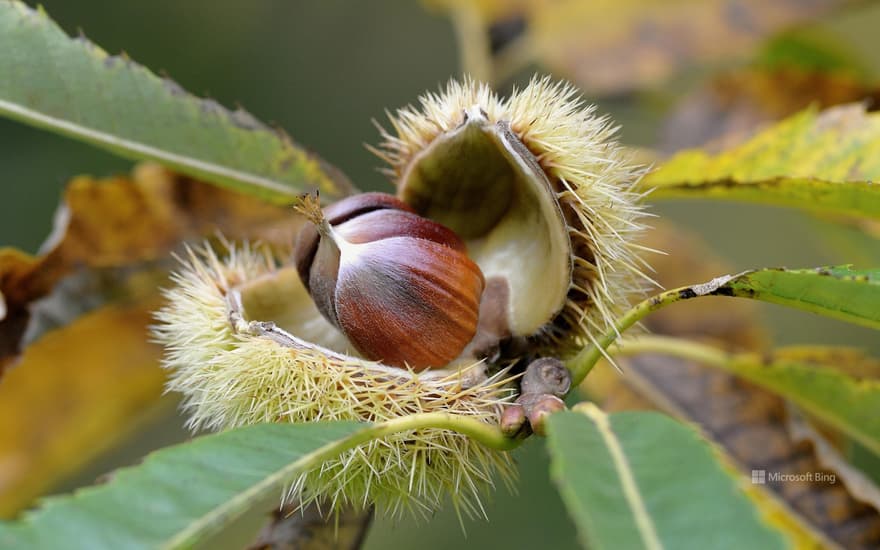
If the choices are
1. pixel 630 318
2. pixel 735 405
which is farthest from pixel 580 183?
pixel 735 405

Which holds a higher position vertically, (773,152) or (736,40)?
(736,40)

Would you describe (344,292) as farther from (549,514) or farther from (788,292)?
(549,514)

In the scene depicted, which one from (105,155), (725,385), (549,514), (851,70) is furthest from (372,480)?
(105,155)

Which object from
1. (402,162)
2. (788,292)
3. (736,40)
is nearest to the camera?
(788,292)

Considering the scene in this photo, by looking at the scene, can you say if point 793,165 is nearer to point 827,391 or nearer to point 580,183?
point 827,391

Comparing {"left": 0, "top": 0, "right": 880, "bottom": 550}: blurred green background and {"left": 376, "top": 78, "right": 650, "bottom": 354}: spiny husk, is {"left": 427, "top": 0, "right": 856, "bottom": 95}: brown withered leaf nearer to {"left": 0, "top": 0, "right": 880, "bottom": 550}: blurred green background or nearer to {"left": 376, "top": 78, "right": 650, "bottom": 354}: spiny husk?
{"left": 376, "top": 78, "right": 650, "bottom": 354}: spiny husk

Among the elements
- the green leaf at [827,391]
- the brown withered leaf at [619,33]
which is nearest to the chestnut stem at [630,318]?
the green leaf at [827,391]

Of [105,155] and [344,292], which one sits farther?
[105,155]
